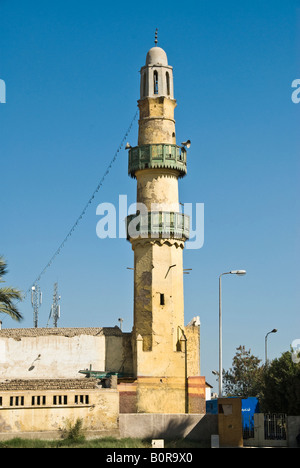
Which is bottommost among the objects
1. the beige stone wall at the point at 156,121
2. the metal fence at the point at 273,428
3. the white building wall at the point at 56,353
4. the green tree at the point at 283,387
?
the metal fence at the point at 273,428

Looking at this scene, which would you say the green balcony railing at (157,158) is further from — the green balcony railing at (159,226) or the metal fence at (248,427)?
the metal fence at (248,427)

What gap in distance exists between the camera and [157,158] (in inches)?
2056

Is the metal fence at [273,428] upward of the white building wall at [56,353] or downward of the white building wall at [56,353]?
downward

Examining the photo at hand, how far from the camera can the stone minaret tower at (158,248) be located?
50094mm

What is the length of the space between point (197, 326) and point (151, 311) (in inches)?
136

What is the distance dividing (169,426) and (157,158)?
16.4 m

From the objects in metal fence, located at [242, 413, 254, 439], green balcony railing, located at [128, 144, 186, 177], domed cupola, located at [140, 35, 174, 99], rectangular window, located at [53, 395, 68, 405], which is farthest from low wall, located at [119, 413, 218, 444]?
domed cupola, located at [140, 35, 174, 99]

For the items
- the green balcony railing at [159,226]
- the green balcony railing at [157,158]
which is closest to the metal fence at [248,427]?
the green balcony railing at [159,226]

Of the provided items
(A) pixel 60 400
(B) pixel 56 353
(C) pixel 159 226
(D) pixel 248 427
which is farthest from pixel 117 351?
(D) pixel 248 427

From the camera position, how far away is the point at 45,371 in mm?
51062

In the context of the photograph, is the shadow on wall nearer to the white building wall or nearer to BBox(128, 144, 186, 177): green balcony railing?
the white building wall

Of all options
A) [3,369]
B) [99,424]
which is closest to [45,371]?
[3,369]

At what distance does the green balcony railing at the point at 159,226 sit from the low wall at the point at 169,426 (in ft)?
36.7

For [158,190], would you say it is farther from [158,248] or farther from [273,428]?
[273,428]
